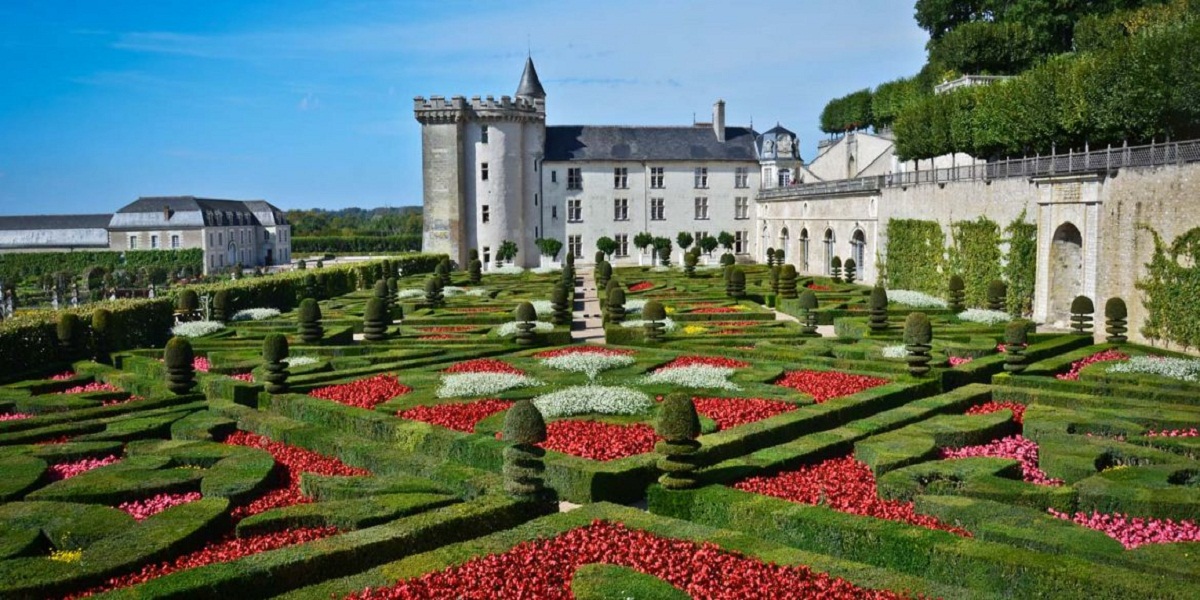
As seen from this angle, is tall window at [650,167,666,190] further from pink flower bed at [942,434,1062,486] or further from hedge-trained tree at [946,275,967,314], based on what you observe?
pink flower bed at [942,434,1062,486]

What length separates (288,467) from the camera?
1262cm

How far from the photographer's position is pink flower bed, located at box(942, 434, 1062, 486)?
12.0m

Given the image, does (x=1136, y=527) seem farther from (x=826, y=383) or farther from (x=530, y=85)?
(x=530, y=85)

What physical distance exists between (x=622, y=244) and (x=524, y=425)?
51262mm

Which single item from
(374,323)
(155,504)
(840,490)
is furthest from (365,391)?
(840,490)

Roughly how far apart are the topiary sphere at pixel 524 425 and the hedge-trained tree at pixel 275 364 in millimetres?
7322

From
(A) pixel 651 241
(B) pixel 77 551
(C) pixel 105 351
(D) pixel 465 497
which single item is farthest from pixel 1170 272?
(A) pixel 651 241

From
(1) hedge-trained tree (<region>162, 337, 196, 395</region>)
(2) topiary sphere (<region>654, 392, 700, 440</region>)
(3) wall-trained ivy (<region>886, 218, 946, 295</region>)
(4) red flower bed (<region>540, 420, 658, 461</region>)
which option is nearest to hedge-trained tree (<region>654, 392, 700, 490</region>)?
Answer: (2) topiary sphere (<region>654, 392, 700, 440</region>)

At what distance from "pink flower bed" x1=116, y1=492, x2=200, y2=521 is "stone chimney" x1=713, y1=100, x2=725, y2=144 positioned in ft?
178

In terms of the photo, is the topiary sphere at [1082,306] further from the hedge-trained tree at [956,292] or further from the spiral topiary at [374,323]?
the spiral topiary at [374,323]

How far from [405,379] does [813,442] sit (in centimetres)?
836

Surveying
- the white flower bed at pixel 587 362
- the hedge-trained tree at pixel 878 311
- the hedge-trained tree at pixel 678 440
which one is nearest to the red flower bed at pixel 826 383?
the white flower bed at pixel 587 362

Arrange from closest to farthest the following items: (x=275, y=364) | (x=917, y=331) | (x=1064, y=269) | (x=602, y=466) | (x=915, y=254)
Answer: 1. (x=602, y=466)
2. (x=275, y=364)
3. (x=917, y=331)
4. (x=1064, y=269)
5. (x=915, y=254)

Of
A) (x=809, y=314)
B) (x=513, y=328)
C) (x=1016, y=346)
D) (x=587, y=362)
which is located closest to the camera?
(x=1016, y=346)
